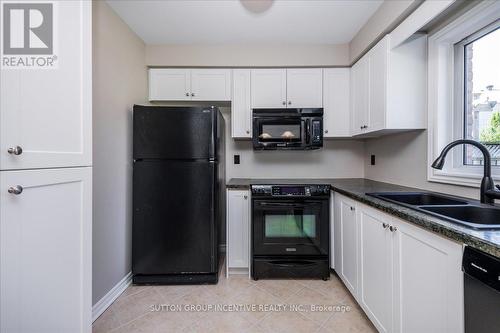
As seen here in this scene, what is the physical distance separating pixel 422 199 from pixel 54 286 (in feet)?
7.15

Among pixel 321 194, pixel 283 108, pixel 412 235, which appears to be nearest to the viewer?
pixel 412 235

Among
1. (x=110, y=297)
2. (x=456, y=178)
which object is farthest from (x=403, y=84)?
(x=110, y=297)

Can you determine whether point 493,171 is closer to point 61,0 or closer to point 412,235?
point 412,235

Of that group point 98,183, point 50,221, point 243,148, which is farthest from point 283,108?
point 50,221

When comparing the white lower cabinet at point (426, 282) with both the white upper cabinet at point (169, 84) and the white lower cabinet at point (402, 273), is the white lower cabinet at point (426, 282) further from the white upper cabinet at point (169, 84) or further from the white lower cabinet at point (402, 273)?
the white upper cabinet at point (169, 84)

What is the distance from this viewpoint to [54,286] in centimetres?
99

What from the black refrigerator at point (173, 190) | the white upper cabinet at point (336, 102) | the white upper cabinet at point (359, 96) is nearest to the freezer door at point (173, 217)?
the black refrigerator at point (173, 190)

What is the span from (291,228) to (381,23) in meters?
1.89

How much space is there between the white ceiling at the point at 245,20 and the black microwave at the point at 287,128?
0.74 m

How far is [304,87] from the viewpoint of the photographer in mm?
2551

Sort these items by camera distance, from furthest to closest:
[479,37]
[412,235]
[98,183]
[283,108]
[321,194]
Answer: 1. [283,108]
2. [321,194]
3. [98,183]
4. [479,37]
5. [412,235]

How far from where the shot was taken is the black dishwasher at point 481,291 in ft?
2.30

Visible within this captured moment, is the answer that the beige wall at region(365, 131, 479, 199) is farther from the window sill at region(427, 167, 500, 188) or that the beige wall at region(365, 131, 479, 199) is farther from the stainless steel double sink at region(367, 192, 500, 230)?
the stainless steel double sink at region(367, 192, 500, 230)

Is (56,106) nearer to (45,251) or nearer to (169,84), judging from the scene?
(45,251)
